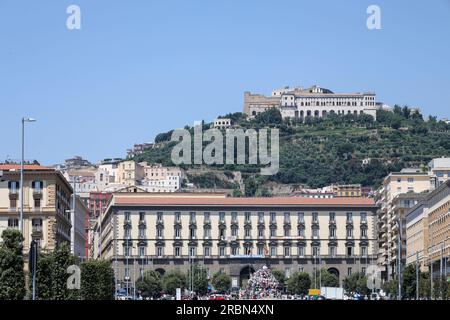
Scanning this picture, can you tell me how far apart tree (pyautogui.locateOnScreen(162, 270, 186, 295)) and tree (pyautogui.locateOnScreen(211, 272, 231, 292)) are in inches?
263

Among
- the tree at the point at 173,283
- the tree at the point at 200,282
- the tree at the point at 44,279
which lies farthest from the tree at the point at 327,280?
the tree at the point at 44,279

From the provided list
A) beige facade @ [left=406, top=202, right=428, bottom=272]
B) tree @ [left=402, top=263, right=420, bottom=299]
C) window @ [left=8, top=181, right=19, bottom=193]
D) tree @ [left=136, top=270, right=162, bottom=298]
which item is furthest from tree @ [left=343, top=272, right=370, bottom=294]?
window @ [left=8, top=181, right=19, bottom=193]

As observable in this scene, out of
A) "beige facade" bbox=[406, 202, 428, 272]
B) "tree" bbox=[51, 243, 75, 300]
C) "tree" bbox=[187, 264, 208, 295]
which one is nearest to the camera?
"tree" bbox=[51, 243, 75, 300]

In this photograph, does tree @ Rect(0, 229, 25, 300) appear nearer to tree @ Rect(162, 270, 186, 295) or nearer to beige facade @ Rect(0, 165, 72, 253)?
beige facade @ Rect(0, 165, 72, 253)

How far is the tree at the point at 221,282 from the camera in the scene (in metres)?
186

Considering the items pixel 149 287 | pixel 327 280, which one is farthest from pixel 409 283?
pixel 327 280

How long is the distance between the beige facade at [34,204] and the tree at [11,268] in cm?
4222

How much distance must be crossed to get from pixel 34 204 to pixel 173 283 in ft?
185

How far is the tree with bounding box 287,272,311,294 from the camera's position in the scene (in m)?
175
